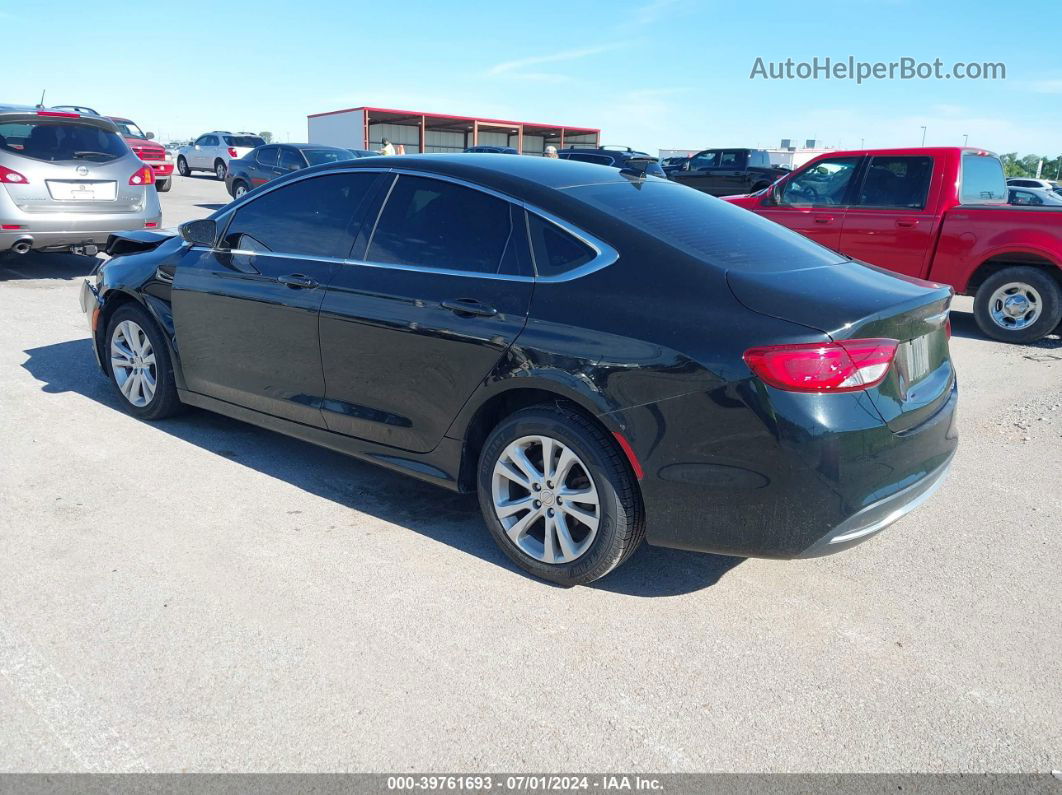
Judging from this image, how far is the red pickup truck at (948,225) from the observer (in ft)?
27.6

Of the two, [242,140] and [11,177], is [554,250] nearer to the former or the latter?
[11,177]

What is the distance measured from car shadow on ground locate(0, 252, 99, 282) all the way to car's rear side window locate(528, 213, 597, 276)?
8.67 metres

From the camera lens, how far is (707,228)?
3.71 meters

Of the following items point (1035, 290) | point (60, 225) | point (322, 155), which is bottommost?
point (1035, 290)

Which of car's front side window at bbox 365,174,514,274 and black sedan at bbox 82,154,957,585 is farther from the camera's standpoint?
car's front side window at bbox 365,174,514,274

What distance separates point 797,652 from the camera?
3.12 meters

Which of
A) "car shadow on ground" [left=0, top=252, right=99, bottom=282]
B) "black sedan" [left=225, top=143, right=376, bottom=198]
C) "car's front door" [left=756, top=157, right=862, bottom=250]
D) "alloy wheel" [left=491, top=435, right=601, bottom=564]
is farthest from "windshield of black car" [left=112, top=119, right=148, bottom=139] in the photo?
"alloy wheel" [left=491, top=435, right=601, bottom=564]

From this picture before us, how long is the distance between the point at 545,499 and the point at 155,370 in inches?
117

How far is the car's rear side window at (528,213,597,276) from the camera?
11.3 feet

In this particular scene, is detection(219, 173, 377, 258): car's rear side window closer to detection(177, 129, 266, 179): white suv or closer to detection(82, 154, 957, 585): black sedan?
detection(82, 154, 957, 585): black sedan

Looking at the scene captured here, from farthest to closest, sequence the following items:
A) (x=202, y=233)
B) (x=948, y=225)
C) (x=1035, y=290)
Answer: (x=948, y=225)
(x=1035, y=290)
(x=202, y=233)

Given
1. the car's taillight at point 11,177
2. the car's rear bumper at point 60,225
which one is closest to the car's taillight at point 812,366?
the car's rear bumper at point 60,225

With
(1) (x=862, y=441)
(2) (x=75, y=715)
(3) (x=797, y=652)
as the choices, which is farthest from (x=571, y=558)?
(2) (x=75, y=715)

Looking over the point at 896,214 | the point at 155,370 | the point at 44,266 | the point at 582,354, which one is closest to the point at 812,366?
the point at 582,354
